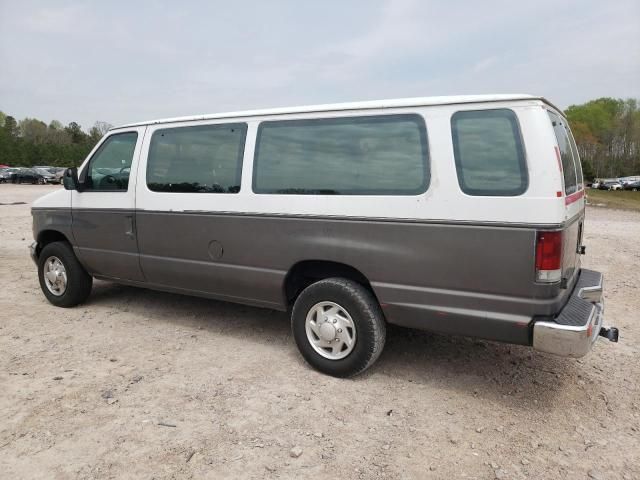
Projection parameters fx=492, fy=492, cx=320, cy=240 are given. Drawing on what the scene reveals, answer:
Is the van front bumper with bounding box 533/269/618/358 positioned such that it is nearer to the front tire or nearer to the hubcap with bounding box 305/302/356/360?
the hubcap with bounding box 305/302/356/360

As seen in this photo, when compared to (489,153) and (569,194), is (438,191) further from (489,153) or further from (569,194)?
(569,194)

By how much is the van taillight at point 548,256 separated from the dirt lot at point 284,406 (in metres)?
1.00

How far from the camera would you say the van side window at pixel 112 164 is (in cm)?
501

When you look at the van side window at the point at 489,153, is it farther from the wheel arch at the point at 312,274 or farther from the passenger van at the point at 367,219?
the wheel arch at the point at 312,274

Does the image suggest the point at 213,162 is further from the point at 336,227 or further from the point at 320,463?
the point at 320,463

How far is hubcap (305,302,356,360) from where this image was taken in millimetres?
3785

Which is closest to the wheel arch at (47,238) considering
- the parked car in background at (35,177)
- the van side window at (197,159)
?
the van side window at (197,159)

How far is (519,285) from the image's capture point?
3117 millimetres

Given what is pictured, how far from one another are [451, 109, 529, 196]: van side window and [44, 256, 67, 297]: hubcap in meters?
4.55

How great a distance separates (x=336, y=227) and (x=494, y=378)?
68.3 inches

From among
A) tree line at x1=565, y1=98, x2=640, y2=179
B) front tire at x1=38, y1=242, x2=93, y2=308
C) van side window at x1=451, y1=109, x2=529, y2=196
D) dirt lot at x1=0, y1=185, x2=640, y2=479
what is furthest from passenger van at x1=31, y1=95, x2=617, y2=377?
tree line at x1=565, y1=98, x2=640, y2=179

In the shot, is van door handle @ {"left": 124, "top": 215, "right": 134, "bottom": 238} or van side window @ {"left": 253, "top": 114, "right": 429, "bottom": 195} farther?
van door handle @ {"left": 124, "top": 215, "right": 134, "bottom": 238}

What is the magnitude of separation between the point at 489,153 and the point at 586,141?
7693 cm

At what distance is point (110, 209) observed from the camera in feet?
16.6
